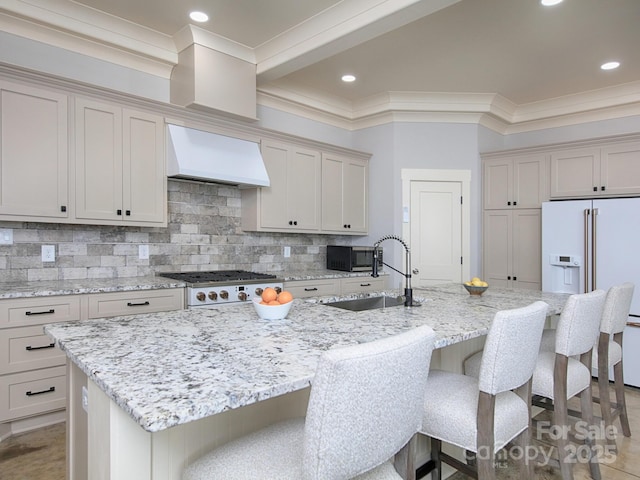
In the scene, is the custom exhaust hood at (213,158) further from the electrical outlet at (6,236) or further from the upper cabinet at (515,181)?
the upper cabinet at (515,181)

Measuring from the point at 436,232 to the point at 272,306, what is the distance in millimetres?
3385

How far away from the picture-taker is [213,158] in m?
3.52

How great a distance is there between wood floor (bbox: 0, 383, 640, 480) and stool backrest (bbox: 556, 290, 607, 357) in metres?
0.78

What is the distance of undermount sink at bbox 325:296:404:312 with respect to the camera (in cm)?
256

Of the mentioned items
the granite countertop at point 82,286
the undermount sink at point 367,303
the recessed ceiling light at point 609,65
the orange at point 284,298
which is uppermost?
the recessed ceiling light at point 609,65

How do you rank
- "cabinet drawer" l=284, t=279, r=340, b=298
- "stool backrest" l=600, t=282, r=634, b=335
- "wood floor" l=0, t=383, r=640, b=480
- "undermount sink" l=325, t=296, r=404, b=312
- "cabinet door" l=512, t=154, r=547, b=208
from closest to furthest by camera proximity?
"wood floor" l=0, t=383, r=640, b=480, "stool backrest" l=600, t=282, r=634, b=335, "undermount sink" l=325, t=296, r=404, b=312, "cabinet drawer" l=284, t=279, r=340, b=298, "cabinet door" l=512, t=154, r=547, b=208

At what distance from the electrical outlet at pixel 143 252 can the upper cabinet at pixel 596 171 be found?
4.09m

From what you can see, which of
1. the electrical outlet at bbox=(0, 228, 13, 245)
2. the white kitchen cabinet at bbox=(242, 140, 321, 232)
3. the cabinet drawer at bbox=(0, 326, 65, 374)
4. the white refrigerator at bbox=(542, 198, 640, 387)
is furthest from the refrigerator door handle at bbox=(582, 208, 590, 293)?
the electrical outlet at bbox=(0, 228, 13, 245)

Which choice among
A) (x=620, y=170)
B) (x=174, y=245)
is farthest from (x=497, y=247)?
(x=174, y=245)

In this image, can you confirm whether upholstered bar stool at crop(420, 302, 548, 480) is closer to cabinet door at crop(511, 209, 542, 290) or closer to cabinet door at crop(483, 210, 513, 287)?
cabinet door at crop(511, 209, 542, 290)

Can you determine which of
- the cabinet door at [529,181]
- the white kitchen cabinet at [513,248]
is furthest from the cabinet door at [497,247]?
the cabinet door at [529,181]

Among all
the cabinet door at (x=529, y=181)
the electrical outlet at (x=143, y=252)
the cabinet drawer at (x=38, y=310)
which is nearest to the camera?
the cabinet drawer at (x=38, y=310)

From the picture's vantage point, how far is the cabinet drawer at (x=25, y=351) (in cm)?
247

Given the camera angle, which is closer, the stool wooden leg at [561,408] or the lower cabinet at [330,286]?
the stool wooden leg at [561,408]
